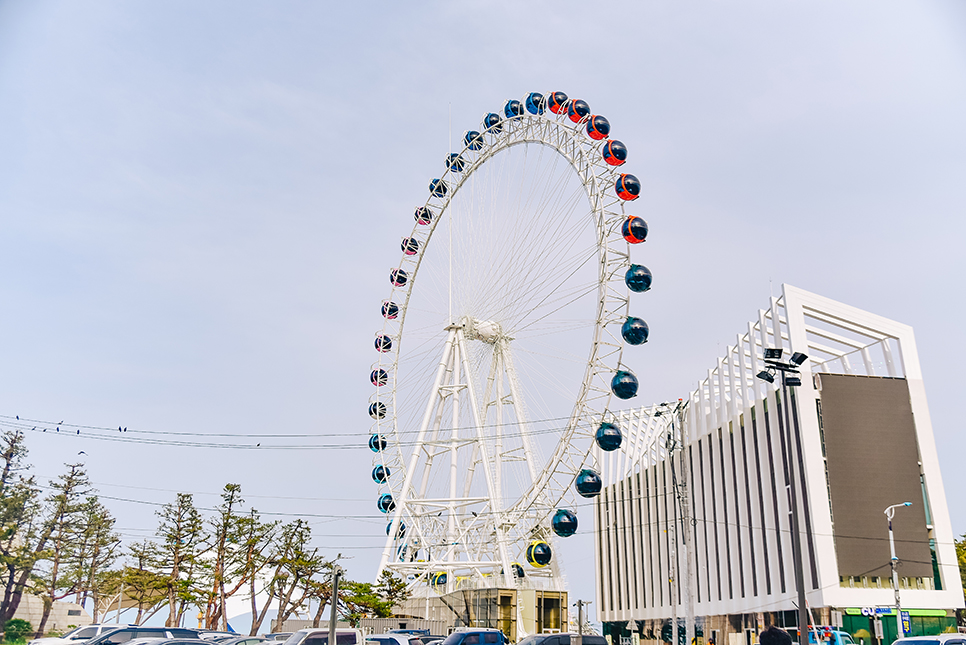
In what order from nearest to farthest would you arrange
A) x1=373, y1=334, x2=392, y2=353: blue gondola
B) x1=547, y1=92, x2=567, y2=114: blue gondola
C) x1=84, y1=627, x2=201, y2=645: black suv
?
x1=84, y1=627, x2=201, y2=645: black suv < x1=547, y1=92, x2=567, y2=114: blue gondola < x1=373, y1=334, x2=392, y2=353: blue gondola

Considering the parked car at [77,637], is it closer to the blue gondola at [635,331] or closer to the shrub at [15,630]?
the shrub at [15,630]

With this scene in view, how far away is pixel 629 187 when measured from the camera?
40812 millimetres

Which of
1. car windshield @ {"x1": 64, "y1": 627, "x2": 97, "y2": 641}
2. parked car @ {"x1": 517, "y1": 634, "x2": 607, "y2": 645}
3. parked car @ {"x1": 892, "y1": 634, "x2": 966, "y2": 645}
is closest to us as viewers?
parked car @ {"x1": 892, "y1": 634, "x2": 966, "y2": 645}

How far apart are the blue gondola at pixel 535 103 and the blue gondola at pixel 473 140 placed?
5614mm

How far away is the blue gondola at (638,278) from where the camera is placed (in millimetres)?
39906

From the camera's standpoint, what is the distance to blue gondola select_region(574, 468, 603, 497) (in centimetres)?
4206

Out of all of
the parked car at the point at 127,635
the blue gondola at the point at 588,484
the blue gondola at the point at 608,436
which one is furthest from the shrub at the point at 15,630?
the blue gondola at the point at 608,436

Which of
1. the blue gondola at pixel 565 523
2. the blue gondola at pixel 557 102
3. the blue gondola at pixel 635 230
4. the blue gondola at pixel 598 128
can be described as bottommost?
the blue gondola at pixel 565 523

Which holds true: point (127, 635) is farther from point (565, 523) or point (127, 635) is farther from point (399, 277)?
point (399, 277)

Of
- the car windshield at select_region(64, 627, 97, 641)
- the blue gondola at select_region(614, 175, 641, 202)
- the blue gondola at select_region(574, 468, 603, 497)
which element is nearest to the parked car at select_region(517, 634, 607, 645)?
the blue gondola at select_region(574, 468, 603, 497)

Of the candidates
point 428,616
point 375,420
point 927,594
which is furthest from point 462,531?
point 927,594

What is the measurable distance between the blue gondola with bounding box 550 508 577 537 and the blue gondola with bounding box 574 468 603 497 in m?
2.80

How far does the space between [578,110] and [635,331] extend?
13435 mm

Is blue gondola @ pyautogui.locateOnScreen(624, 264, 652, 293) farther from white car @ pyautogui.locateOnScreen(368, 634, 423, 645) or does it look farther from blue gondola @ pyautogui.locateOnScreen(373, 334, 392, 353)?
blue gondola @ pyautogui.locateOnScreen(373, 334, 392, 353)
